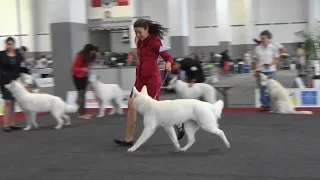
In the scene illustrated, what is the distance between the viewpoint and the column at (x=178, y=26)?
19.1m

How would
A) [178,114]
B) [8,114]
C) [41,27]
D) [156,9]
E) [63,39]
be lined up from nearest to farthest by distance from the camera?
[178,114], [8,114], [63,39], [156,9], [41,27]

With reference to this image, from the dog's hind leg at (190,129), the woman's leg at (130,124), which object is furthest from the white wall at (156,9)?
the dog's hind leg at (190,129)

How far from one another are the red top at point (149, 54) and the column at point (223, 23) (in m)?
22.2

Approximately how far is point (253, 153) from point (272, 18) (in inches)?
974

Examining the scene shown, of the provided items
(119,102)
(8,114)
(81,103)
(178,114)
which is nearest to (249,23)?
(119,102)

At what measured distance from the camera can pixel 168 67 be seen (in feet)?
15.1

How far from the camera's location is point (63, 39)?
34.2 feet

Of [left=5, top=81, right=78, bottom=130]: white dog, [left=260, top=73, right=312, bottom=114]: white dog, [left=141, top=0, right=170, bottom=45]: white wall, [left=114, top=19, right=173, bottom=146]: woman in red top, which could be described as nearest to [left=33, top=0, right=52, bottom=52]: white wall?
[left=141, top=0, right=170, bottom=45]: white wall

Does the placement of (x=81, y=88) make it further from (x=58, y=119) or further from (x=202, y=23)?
(x=202, y=23)

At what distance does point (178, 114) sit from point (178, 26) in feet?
49.8

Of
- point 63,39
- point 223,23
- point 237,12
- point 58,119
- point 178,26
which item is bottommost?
point 58,119

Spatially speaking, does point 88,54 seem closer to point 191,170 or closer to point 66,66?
point 66,66

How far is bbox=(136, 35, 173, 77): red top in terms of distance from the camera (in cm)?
488

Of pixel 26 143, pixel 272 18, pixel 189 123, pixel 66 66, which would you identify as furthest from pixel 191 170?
pixel 272 18
